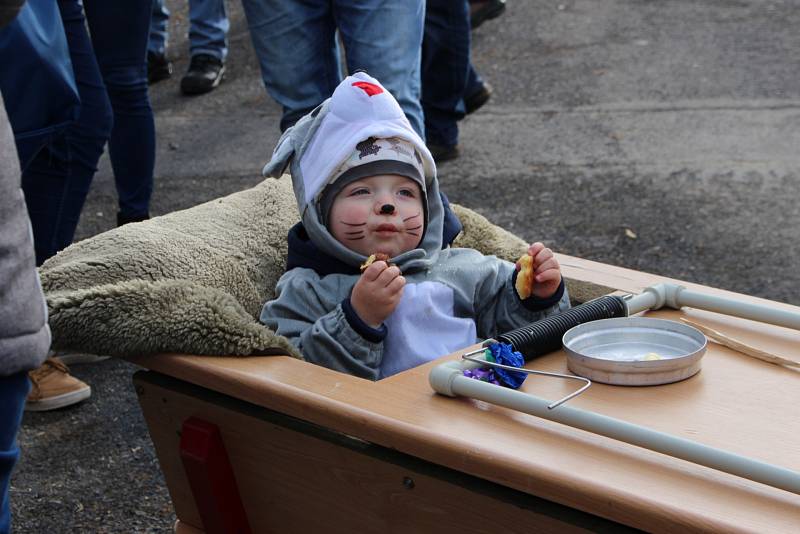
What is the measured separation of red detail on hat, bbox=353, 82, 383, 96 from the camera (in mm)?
2109

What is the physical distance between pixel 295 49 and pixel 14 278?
5.53 ft

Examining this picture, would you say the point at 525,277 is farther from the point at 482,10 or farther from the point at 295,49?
the point at 482,10

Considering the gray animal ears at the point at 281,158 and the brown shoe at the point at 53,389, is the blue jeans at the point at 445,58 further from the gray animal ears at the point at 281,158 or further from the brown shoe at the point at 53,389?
the gray animal ears at the point at 281,158

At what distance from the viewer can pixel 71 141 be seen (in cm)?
301

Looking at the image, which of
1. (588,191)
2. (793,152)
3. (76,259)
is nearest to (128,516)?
(76,259)

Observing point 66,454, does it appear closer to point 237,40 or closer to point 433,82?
point 433,82

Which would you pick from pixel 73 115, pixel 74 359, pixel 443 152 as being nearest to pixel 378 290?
pixel 73 115

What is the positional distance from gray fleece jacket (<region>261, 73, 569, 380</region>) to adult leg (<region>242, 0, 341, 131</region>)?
2.65 ft

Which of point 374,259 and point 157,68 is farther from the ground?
point 374,259

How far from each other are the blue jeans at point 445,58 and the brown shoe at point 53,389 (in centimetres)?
213

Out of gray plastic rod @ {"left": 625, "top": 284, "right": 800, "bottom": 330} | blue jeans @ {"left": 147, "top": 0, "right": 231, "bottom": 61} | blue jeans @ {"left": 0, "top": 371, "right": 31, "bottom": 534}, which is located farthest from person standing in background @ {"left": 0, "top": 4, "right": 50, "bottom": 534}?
blue jeans @ {"left": 147, "top": 0, "right": 231, "bottom": 61}

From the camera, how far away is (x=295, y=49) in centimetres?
296

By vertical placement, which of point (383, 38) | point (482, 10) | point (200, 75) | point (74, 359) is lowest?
point (74, 359)

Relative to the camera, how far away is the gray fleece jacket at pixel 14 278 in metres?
1.39
